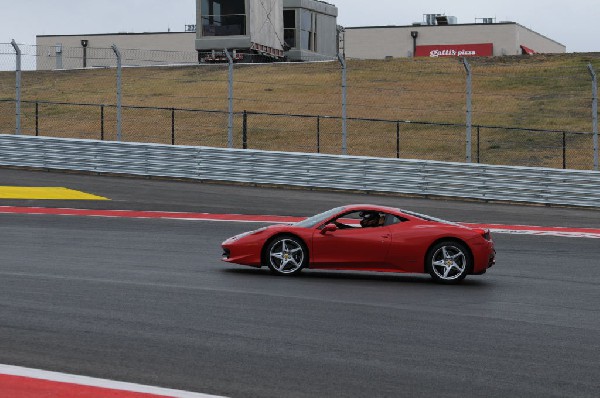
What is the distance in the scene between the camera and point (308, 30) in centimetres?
5403

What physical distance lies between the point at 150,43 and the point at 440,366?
61085mm

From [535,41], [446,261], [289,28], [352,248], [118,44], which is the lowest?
[446,261]

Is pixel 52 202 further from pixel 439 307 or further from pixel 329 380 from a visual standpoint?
pixel 329 380

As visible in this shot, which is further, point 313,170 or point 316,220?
point 313,170

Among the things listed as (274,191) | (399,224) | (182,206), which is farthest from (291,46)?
(399,224)

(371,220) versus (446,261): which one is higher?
(371,220)

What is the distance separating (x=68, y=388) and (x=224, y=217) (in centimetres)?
1543

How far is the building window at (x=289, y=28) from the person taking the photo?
52.0m

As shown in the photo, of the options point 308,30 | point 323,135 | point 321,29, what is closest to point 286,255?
point 323,135

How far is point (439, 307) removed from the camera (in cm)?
1248

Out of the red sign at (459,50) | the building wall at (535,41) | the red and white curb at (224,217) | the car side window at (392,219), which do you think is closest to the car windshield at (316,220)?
the car side window at (392,219)

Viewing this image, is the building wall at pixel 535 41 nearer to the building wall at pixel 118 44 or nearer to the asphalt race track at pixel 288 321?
the building wall at pixel 118 44

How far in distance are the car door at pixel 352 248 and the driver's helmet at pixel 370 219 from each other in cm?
8

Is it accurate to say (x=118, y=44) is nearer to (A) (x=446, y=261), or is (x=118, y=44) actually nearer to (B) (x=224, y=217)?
(B) (x=224, y=217)
